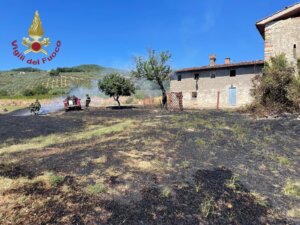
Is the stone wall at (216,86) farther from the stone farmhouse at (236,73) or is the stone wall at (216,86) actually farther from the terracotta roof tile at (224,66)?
the terracotta roof tile at (224,66)

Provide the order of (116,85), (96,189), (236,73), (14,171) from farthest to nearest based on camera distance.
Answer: (116,85), (236,73), (14,171), (96,189)

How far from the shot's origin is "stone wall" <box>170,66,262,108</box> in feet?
101

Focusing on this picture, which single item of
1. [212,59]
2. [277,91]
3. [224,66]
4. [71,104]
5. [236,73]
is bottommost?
[71,104]

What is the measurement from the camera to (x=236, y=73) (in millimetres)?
31641

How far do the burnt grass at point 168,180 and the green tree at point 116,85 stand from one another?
897 inches

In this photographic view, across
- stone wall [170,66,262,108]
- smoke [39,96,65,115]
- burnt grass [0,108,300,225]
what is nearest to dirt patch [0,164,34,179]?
burnt grass [0,108,300,225]

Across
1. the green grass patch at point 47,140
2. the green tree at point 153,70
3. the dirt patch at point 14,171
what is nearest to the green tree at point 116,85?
the green tree at point 153,70

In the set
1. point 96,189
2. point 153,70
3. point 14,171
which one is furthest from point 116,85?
point 96,189

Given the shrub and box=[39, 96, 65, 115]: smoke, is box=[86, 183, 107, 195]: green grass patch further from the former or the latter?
box=[39, 96, 65, 115]: smoke

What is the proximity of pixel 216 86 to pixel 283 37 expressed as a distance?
1228cm

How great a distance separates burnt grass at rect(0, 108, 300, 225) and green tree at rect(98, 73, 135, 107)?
22.8 metres

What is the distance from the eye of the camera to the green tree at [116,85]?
33.9m

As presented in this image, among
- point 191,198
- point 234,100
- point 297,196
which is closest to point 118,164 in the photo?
point 191,198

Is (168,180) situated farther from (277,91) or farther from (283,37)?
(283,37)
